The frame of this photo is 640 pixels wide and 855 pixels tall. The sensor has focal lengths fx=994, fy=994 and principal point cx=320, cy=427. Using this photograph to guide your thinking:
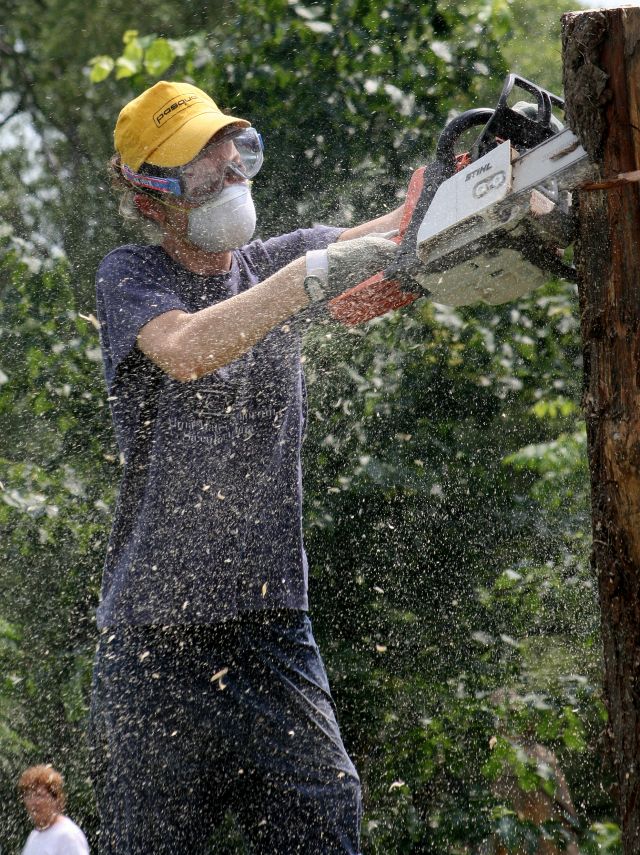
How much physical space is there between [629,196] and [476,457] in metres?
2.18

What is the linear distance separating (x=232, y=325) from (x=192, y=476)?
0.42m

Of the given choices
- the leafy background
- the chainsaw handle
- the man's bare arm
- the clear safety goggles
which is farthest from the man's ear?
the leafy background

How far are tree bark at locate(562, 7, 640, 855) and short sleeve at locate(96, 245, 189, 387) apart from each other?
116 cm

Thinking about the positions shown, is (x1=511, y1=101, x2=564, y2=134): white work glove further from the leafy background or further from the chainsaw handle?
the leafy background

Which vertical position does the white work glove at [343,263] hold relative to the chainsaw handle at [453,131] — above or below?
below

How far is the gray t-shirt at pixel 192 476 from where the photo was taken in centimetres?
256

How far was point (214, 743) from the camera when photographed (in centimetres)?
256

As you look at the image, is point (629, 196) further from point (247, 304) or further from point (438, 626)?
point (438, 626)

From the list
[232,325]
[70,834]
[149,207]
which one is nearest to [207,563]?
[232,325]

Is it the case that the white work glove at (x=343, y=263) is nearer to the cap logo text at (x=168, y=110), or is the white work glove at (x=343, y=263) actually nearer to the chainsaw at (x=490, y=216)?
the chainsaw at (x=490, y=216)

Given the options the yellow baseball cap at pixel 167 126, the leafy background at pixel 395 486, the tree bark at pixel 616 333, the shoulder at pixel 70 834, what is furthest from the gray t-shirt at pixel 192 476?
the shoulder at pixel 70 834

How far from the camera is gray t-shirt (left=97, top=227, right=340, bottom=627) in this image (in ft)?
8.41

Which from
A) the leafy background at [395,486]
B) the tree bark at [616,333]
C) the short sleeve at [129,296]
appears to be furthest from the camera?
the leafy background at [395,486]

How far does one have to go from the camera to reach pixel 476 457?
161 inches
